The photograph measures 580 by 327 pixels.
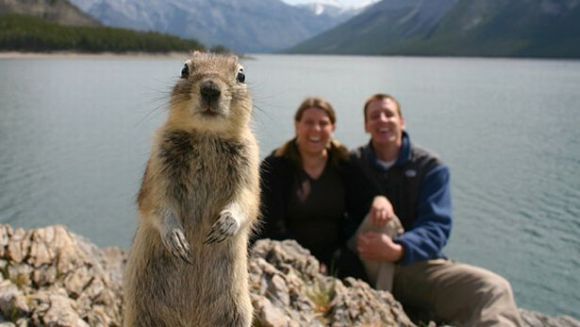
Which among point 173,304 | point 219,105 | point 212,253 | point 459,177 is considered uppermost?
point 219,105

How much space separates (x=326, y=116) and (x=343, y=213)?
4.89ft

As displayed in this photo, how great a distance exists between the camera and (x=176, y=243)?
426 centimetres

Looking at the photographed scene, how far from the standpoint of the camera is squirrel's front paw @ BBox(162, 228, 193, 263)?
426 centimetres

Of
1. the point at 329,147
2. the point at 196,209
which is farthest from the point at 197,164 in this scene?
the point at 329,147

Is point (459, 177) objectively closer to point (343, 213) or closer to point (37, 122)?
point (343, 213)

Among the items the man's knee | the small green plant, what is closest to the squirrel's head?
the small green plant

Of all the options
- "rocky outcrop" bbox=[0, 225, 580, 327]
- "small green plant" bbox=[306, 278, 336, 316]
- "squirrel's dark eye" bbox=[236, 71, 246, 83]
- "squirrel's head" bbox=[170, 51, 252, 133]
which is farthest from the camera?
"small green plant" bbox=[306, 278, 336, 316]

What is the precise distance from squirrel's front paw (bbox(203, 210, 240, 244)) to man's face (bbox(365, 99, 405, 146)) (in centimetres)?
467

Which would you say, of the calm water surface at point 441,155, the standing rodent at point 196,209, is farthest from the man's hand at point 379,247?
the standing rodent at point 196,209

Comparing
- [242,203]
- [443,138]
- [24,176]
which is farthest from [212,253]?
[443,138]

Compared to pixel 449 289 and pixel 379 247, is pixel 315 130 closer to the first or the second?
pixel 379 247

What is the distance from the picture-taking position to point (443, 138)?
31312mm

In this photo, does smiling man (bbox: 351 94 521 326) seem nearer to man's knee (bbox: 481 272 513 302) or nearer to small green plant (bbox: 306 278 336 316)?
man's knee (bbox: 481 272 513 302)

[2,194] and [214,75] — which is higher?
[214,75]
